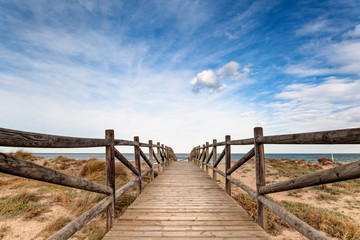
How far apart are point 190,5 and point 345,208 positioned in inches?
509

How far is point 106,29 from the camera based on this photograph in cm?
1408

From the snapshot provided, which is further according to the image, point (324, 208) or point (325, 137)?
point (324, 208)

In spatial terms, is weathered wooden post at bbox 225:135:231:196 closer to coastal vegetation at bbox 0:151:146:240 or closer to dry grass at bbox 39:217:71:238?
coastal vegetation at bbox 0:151:146:240

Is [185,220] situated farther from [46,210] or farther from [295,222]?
[46,210]

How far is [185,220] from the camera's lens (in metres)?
3.07

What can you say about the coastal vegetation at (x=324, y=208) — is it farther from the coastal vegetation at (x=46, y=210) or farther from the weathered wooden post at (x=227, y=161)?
the coastal vegetation at (x=46, y=210)

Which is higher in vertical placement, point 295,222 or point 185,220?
point 295,222

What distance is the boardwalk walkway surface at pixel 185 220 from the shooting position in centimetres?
256

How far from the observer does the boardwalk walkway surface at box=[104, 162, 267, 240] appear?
2.56m

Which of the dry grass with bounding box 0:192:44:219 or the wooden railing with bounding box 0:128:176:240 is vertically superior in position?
the wooden railing with bounding box 0:128:176:240

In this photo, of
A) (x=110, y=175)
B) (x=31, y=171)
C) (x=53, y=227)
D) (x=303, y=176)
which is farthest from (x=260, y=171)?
(x=53, y=227)

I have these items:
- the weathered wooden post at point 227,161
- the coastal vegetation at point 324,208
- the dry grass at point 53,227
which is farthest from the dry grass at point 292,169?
the dry grass at point 53,227

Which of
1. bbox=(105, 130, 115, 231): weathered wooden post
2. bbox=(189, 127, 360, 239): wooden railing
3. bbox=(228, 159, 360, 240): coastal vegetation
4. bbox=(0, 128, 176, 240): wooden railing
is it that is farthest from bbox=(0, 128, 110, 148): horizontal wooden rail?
bbox=(228, 159, 360, 240): coastal vegetation

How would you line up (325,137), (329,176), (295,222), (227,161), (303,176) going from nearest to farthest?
1. (329,176)
2. (325,137)
3. (303,176)
4. (295,222)
5. (227,161)
